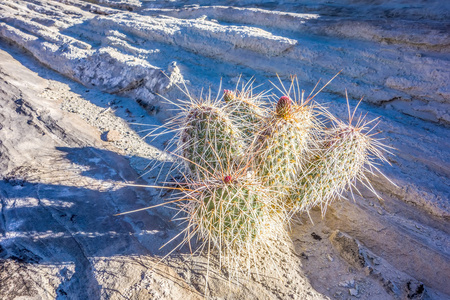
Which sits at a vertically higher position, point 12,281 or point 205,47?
point 205,47

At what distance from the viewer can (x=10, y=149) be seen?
10.8 ft

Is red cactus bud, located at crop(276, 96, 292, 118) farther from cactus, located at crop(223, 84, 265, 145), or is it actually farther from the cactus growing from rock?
cactus, located at crop(223, 84, 265, 145)

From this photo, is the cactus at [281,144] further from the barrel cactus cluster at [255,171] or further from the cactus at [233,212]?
the cactus at [233,212]

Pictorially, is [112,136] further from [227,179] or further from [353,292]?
[353,292]

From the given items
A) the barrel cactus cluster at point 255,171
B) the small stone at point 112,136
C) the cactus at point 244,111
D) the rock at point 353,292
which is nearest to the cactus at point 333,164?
the barrel cactus cluster at point 255,171

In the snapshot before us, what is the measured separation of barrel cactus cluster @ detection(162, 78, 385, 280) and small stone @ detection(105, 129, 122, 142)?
1.73m

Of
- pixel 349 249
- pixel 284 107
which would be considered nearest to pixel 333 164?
pixel 284 107

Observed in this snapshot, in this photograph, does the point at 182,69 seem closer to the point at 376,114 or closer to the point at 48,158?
the point at 48,158

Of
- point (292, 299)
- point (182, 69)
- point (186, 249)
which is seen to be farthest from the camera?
point (182, 69)

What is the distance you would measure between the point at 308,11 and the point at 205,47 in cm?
199

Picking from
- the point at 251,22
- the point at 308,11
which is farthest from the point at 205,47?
the point at 308,11

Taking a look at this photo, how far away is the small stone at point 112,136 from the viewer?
389cm

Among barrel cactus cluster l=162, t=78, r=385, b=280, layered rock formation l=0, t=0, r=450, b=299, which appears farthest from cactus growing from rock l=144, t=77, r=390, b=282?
layered rock formation l=0, t=0, r=450, b=299

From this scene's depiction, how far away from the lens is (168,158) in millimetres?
3572
